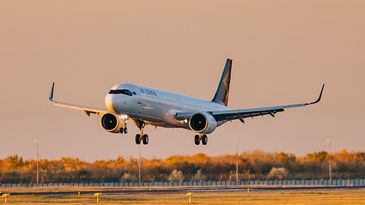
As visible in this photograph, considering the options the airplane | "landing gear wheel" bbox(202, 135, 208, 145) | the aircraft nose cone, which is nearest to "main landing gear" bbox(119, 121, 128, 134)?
the airplane

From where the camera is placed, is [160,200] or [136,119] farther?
[160,200]

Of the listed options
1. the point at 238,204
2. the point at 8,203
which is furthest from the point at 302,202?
the point at 8,203

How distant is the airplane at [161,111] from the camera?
125438mm

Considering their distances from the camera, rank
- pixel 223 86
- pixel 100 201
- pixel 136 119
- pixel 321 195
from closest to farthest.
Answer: pixel 136 119, pixel 100 201, pixel 321 195, pixel 223 86

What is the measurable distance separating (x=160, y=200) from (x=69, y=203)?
381 inches

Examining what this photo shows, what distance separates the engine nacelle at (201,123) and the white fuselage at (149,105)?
0.64 metres

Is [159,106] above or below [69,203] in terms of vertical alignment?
above

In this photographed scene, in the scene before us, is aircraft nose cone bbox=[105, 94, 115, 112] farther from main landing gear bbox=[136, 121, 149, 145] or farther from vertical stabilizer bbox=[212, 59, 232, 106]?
vertical stabilizer bbox=[212, 59, 232, 106]

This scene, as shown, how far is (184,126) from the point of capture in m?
133

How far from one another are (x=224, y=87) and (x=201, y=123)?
91.4 feet

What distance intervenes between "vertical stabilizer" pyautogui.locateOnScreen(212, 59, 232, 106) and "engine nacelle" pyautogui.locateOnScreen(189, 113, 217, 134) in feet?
72.8

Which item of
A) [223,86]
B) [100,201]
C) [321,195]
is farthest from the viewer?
[223,86]

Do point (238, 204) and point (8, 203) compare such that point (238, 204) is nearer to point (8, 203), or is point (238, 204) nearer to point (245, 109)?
point (245, 109)

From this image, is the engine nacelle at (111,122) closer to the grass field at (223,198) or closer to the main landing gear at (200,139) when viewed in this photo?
the grass field at (223,198)
